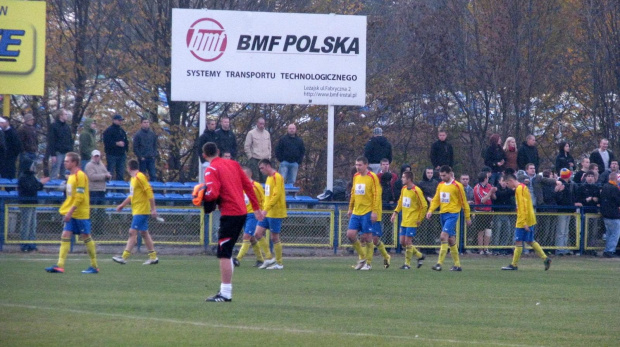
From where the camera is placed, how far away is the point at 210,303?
12.0 metres

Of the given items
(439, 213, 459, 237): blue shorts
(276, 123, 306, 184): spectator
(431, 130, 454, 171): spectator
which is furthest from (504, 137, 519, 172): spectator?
(439, 213, 459, 237): blue shorts

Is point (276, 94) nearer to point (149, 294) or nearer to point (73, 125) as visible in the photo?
point (73, 125)

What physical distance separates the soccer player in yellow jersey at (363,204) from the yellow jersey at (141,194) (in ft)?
13.1

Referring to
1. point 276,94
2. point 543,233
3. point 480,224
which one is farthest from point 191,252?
point 543,233

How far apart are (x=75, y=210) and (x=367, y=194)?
5.79 m

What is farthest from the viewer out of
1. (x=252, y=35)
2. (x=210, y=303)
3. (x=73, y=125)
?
(x=73, y=125)

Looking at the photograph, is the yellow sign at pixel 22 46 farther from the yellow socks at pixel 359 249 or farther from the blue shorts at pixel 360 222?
the yellow socks at pixel 359 249

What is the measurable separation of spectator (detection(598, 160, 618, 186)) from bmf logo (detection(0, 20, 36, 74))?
1532 centimetres

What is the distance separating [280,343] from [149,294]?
4525 mm

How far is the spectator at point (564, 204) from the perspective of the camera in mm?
24219

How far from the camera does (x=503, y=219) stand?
2391 cm

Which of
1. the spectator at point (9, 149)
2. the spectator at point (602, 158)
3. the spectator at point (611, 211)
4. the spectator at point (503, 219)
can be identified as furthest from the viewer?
the spectator at point (602, 158)

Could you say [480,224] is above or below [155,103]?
below

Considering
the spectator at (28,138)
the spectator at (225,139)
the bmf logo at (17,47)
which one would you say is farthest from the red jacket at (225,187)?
the bmf logo at (17,47)
